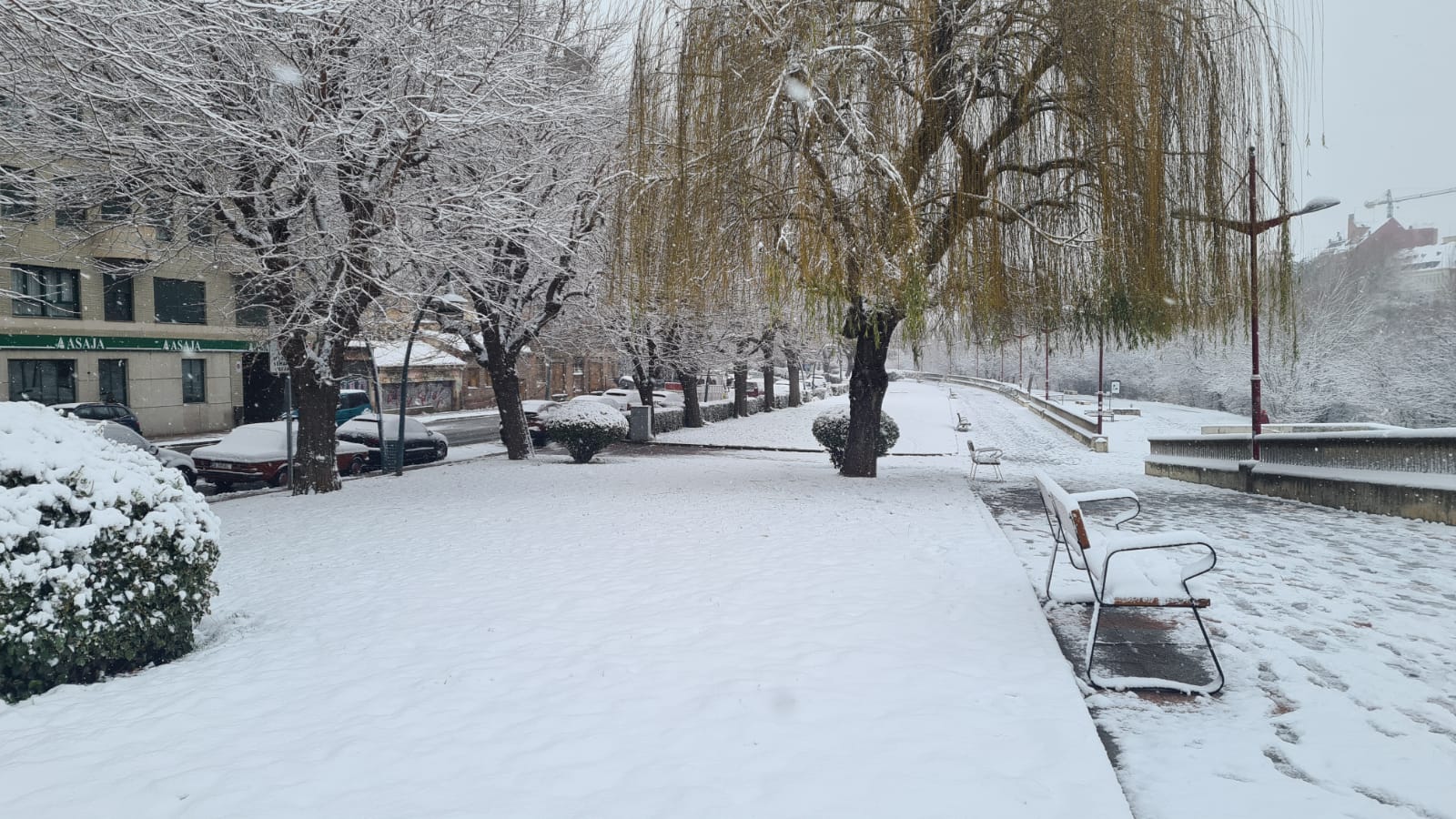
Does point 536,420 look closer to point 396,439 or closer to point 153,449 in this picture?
point 396,439

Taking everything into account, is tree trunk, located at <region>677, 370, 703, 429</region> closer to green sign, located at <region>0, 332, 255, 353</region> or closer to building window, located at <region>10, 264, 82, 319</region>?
green sign, located at <region>0, 332, 255, 353</region>

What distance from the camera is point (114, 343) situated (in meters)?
29.2

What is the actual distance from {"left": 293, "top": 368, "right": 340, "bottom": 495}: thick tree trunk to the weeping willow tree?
19.3ft

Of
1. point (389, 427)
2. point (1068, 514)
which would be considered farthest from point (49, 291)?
point (1068, 514)

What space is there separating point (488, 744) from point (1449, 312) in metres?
49.5

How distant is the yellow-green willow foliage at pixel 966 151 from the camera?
8695mm

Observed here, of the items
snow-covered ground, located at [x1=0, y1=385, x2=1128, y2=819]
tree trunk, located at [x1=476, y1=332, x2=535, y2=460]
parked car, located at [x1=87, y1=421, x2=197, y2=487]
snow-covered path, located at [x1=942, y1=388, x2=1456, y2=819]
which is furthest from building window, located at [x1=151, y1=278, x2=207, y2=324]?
snow-covered path, located at [x1=942, y1=388, x2=1456, y2=819]

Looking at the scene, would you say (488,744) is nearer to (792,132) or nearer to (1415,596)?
(1415,596)

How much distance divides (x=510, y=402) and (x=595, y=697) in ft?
50.5

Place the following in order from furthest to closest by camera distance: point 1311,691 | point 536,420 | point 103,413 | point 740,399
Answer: point 740,399, point 536,420, point 103,413, point 1311,691

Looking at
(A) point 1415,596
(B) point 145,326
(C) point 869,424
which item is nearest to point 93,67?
(C) point 869,424

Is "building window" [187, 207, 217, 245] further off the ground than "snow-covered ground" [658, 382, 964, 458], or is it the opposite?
"building window" [187, 207, 217, 245]

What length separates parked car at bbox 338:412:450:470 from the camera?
19.7 metres

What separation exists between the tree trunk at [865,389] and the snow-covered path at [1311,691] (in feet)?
12.5
